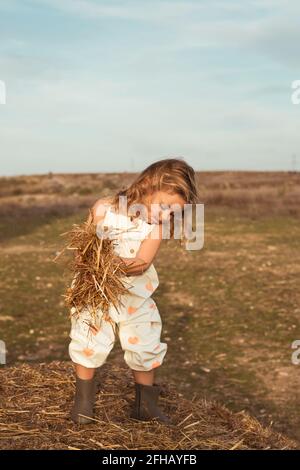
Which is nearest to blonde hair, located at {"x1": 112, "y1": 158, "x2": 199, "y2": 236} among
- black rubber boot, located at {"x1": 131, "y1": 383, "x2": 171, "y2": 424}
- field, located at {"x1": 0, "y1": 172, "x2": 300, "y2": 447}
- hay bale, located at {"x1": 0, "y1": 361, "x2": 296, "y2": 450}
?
field, located at {"x1": 0, "y1": 172, "x2": 300, "y2": 447}

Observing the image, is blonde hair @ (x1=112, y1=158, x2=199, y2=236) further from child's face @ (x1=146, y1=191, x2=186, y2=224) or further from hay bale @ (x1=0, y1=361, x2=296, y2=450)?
hay bale @ (x1=0, y1=361, x2=296, y2=450)

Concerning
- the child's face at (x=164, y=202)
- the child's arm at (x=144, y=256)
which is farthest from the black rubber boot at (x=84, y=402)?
the child's face at (x=164, y=202)

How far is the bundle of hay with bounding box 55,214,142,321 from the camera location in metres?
4.42

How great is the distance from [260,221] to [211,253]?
→ 695 cm

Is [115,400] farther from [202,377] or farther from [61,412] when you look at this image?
[202,377]

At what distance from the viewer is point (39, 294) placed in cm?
1374

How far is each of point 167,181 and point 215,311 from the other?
25.0ft

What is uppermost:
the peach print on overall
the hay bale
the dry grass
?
the dry grass

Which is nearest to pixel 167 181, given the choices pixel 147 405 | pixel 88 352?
pixel 88 352

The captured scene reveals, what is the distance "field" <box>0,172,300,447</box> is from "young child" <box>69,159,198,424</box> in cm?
100

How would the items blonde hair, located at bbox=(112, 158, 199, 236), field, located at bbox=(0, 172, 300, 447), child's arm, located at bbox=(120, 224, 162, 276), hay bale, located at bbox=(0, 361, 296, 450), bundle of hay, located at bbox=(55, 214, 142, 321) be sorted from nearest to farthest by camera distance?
hay bale, located at bbox=(0, 361, 296, 450)
bundle of hay, located at bbox=(55, 214, 142, 321)
child's arm, located at bbox=(120, 224, 162, 276)
blonde hair, located at bbox=(112, 158, 199, 236)
field, located at bbox=(0, 172, 300, 447)

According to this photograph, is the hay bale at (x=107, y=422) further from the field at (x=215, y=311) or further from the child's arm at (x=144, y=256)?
the field at (x=215, y=311)

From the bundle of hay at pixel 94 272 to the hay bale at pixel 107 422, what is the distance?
807mm

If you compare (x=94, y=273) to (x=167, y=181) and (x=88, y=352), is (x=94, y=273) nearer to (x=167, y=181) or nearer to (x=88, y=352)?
(x=88, y=352)
